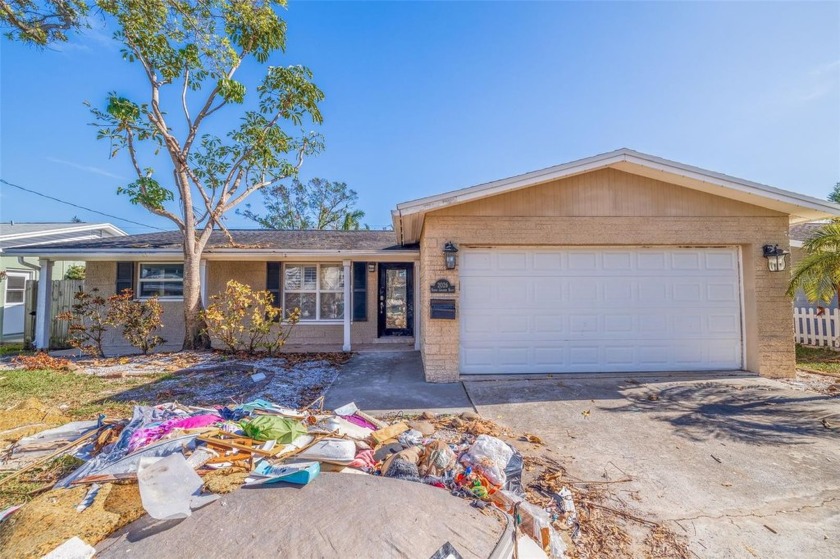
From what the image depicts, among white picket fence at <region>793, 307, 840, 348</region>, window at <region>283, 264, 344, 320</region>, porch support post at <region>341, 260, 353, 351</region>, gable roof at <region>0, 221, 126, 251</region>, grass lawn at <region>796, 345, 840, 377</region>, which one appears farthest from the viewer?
gable roof at <region>0, 221, 126, 251</region>

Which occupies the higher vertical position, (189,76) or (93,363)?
(189,76)

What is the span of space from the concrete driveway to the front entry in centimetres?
511

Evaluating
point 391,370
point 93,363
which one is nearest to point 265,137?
point 93,363

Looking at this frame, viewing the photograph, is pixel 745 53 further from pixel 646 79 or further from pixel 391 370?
pixel 391 370

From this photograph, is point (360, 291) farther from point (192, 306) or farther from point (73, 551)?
point (73, 551)

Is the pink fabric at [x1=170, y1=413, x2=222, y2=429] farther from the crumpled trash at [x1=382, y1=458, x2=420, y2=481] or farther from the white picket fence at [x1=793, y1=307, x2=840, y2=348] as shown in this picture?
the white picket fence at [x1=793, y1=307, x2=840, y2=348]

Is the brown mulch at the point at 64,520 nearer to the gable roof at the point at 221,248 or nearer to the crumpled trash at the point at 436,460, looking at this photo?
the crumpled trash at the point at 436,460

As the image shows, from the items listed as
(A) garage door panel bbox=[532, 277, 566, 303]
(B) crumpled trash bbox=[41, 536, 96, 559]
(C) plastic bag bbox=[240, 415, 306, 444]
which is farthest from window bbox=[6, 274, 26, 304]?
(A) garage door panel bbox=[532, 277, 566, 303]

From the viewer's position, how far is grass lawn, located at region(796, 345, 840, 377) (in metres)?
7.33

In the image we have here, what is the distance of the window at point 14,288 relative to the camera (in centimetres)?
1309

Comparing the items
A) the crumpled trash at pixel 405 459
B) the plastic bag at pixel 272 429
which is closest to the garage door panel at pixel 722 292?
the crumpled trash at pixel 405 459

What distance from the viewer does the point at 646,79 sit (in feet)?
25.6

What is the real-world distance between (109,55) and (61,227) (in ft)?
36.6

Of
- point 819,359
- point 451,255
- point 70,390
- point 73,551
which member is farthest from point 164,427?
point 819,359
